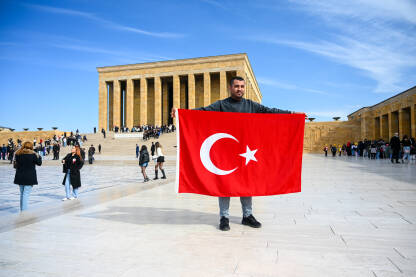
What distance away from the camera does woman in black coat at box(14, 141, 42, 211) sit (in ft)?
18.6

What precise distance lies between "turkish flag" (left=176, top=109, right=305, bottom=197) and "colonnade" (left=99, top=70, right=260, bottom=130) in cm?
3949

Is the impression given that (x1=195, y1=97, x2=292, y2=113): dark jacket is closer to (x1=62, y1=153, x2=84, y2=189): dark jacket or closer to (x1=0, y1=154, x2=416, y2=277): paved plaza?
(x1=0, y1=154, x2=416, y2=277): paved plaza

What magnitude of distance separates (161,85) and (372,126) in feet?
108

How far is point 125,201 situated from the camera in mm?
6270

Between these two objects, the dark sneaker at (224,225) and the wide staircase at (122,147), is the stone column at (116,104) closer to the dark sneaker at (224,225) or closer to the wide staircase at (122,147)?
the wide staircase at (122,147)

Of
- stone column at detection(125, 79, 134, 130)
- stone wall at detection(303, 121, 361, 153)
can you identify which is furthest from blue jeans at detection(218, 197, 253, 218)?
stone column at detection(125, 79, 134, 130)

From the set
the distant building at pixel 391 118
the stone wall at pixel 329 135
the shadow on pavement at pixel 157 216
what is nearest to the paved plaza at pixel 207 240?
the shadow on pavement at pixel 157 216

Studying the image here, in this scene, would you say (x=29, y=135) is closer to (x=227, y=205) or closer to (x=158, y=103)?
(x=158, y=103)

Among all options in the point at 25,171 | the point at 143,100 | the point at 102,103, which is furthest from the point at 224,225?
the point at 102,103

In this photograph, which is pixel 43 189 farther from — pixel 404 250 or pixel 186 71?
pixel 186 71

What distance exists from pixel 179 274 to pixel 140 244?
964mm

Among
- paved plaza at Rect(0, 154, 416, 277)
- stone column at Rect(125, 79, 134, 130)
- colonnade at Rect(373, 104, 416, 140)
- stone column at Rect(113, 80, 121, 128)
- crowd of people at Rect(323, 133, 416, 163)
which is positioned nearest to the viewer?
paved plaza at Rect(0, 154, 416, 277)

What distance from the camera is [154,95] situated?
50.1 m

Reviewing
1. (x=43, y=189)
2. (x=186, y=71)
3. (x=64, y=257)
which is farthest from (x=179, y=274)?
(x=186, y=71)
